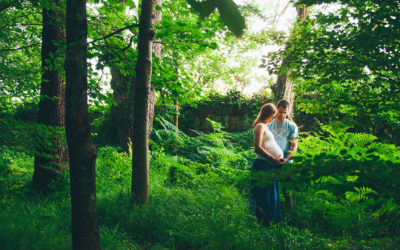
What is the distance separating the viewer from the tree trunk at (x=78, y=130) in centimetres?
183

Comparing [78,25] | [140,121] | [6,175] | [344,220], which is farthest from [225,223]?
[6,175]

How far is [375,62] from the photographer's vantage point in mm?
2307

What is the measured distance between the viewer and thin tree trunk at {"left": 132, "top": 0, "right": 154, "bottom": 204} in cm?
308

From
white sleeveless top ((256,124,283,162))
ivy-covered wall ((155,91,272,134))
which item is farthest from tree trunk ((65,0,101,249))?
ivy-covered wall ((155,91,272,134))

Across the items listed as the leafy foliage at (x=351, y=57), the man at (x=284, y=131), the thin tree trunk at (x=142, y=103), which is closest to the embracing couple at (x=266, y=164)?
the man at (x=284, y=131)

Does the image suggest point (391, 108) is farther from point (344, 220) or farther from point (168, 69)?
point (168, 69)

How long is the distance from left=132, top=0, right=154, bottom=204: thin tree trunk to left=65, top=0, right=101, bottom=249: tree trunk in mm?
1204

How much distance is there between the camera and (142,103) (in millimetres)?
3119

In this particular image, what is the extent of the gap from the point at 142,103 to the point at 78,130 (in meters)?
1.34

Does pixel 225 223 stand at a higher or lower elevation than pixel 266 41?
lower

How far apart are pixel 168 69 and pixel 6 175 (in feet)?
14.8

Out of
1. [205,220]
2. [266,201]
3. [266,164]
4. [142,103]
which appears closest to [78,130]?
[142,103]

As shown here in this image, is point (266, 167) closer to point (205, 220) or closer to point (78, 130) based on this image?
point (205, 220)

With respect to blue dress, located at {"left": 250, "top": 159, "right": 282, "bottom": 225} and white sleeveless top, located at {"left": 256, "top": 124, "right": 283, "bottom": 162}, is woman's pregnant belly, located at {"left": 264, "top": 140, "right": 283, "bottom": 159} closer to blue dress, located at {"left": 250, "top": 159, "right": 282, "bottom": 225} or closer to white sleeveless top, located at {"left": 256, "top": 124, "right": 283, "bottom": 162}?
white sleeveless top, located at {"left": 256, "top": 124, "right": 283, "bottom": 162}
